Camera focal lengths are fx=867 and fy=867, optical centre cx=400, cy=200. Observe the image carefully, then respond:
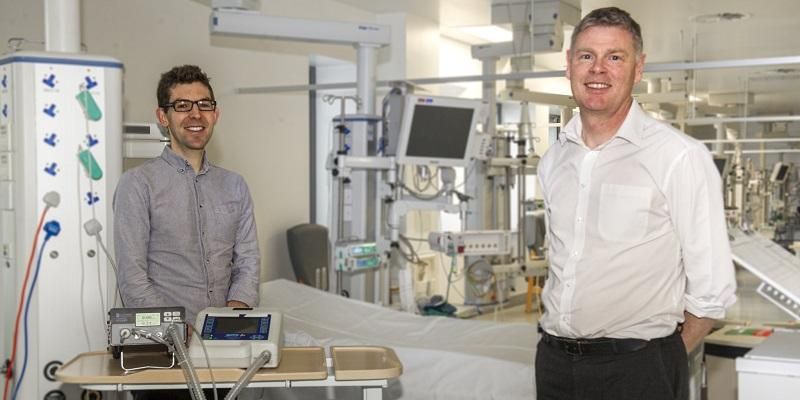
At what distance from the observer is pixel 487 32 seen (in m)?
9.09

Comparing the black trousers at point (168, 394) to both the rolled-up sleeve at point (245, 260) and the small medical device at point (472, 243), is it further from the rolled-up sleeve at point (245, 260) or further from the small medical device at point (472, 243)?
the small medical device at point (472, 243)

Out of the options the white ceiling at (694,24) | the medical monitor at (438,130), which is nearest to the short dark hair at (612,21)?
the medical monitor at (438,130)

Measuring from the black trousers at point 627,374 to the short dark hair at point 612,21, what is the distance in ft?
2.19

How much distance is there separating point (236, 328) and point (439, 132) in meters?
3.37

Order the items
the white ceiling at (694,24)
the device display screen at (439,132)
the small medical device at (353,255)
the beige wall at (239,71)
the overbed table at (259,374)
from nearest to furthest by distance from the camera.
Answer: the overbed table at (259,374) → the beige wall at (239,71) → the small medical device at (353,255) → the device display screen at (439,132) → the white ceiling at (694,24)

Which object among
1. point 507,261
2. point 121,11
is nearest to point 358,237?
point 121,11

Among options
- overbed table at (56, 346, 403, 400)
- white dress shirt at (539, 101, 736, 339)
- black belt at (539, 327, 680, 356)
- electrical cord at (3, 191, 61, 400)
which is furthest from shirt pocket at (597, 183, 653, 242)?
electrical cord at (3, 191, 61, 400)

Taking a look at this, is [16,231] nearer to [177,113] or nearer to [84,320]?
[84,320]

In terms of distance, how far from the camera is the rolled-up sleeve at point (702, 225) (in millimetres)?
1830

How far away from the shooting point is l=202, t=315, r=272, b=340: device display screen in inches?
91.1

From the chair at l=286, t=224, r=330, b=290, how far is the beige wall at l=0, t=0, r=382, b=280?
16 cm

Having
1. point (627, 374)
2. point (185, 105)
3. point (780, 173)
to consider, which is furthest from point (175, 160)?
point (780, 173)

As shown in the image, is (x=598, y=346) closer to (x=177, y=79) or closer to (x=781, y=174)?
(x=177, y=79)

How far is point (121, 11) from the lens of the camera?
515 cm
